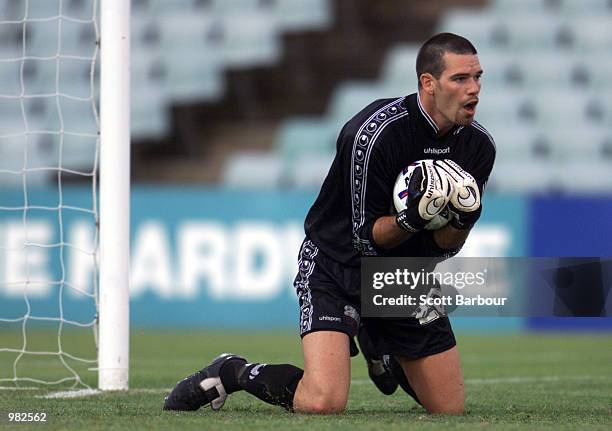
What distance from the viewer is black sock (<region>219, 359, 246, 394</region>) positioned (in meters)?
5.11

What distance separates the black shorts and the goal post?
4.14 ft

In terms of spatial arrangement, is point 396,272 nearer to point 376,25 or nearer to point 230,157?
point 230,157

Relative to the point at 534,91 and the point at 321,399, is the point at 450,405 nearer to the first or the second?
the point at 321,399

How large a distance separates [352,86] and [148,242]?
455cm

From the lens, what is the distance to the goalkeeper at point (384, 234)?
4934 millimetres

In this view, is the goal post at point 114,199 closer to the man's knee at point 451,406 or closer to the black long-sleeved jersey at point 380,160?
the black long-sleeved jersey at point 380,160

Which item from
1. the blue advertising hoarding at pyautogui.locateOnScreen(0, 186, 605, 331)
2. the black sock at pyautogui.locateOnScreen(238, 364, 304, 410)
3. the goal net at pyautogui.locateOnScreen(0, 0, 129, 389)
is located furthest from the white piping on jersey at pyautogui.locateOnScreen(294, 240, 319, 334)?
the blue advertising hoarding at pyautogui.locateOnScreen(0, 186, 605, 331)

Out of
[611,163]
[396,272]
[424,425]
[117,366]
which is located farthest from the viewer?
[611,163]

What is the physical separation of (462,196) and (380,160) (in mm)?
442

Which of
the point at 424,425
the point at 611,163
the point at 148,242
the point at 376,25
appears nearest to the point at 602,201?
the point at 611,163

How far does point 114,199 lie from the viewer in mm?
6258

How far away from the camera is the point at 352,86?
1520 cm

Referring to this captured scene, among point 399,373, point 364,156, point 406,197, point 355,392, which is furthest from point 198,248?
point 406,197

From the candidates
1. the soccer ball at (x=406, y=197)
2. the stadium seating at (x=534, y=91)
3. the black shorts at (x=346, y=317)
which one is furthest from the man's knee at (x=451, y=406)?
the stadium seating at (x=534, y=91)
